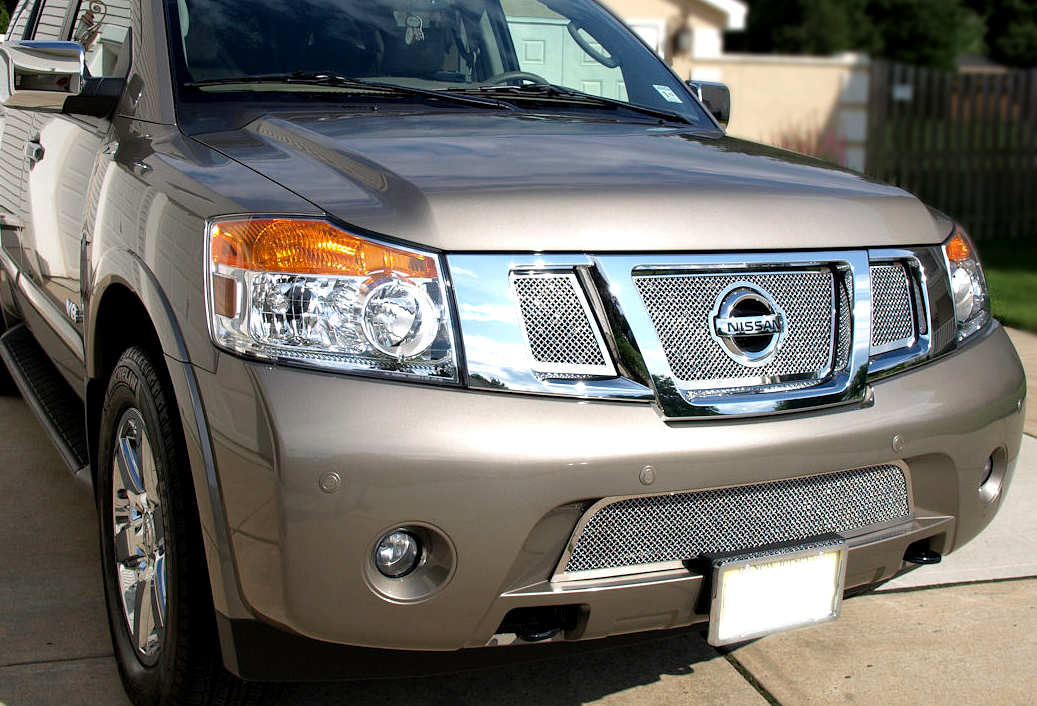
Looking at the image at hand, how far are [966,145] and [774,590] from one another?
1339 centimetres

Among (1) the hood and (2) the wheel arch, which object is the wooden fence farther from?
(2) the wheel arch

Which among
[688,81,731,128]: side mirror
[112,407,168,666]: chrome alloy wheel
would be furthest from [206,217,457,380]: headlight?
[688,81,731,128]: side mirror

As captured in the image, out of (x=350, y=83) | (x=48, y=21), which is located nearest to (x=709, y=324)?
(x=350, y=83)

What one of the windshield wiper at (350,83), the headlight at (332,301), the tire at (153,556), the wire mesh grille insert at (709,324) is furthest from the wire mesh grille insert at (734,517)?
the windshield wiper at (350,83)

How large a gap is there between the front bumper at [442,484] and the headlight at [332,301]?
2.4 inches

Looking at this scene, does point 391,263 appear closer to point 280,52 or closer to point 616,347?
point 616,347

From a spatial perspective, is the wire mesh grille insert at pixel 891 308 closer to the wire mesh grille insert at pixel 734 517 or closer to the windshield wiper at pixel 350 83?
the wire mesh grille insert at pixel 734 517

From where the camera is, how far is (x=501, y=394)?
213cm

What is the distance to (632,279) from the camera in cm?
223

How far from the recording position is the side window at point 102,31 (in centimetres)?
344

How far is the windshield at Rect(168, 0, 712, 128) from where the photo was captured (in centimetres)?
321

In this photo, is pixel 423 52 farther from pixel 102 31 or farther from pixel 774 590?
pixel 774 590

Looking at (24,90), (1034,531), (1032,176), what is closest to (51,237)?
(24,90)

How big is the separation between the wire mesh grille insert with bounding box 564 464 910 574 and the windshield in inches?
56.5
